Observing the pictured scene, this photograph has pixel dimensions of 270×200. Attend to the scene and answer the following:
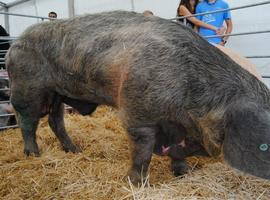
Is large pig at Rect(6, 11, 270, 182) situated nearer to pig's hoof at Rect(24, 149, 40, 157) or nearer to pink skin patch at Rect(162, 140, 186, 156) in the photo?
pink skin patch at Rect(162, 140, 186, 156)

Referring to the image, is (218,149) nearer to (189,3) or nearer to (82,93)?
(82,93)

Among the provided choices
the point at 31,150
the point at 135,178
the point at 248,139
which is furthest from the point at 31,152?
the point at 248,139

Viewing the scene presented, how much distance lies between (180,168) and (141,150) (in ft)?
1.86

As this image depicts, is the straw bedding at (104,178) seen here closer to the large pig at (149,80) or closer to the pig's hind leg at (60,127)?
the pig's hind leg at (60,127)

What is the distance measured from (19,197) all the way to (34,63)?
1.38 m

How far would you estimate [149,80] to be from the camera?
9.60 ft

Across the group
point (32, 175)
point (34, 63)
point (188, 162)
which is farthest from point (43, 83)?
point (188, 162)

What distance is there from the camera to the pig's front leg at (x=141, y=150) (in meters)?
3.03

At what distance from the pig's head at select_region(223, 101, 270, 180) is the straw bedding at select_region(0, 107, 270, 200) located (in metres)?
0.16

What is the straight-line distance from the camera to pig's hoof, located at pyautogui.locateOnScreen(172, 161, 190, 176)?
344 centimetres

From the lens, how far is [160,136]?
3.18 m

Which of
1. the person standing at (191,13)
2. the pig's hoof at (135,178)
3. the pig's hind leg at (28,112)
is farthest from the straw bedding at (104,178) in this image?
the person standing at (191,13)

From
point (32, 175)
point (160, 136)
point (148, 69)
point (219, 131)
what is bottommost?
point (32, 175)

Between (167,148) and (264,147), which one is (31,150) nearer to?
(167,148)
